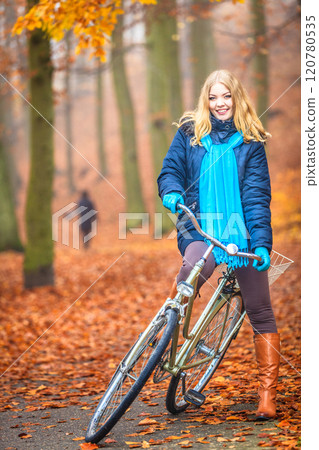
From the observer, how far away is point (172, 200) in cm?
300

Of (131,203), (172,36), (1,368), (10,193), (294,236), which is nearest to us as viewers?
(1,368)

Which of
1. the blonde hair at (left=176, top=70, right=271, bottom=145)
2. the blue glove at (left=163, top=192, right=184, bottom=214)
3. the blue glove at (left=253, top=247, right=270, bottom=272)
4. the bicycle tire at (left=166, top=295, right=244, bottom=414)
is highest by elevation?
the blonde hair at (left=176, top=70, right=271, bottom=145)

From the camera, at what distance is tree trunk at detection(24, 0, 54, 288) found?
8289 millimetres

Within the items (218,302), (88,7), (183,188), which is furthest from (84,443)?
(88,7)

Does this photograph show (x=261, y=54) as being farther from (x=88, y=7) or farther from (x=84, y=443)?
(x=84, y=443)

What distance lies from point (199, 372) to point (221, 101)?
5.67ft

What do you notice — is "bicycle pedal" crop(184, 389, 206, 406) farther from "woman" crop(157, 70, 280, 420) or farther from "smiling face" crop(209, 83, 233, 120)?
"smiling face" crop(209, 83, 233, 120)

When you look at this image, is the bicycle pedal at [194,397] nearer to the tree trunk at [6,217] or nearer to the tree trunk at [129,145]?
the tree trunk at [6,217]

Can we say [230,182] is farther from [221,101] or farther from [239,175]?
[221,101]

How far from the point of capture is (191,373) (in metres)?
3.59

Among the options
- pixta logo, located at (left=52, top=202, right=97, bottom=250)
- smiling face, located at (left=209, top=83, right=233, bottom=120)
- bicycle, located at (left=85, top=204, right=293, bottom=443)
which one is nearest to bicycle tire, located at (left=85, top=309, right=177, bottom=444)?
bicycle, located at (left=85, top=204, right=293, bottom=443)

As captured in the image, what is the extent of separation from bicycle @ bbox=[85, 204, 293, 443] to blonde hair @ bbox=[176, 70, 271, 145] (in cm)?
60

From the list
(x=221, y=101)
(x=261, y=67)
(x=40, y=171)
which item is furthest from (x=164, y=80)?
(x=221, y=101)
